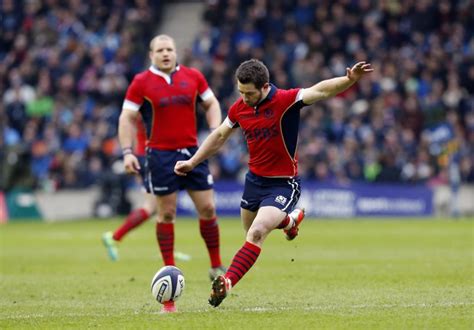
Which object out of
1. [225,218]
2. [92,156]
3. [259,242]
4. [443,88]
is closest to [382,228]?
[225,218]

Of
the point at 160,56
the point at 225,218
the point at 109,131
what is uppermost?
the point at 160,56

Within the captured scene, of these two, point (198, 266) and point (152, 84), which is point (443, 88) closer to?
point (198, 266)

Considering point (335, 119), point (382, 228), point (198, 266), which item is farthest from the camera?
point (335, 119)

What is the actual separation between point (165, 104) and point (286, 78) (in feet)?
61.8

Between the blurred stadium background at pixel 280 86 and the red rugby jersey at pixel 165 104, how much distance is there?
617 inches

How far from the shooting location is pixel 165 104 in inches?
→ 518

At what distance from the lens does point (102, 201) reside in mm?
29453

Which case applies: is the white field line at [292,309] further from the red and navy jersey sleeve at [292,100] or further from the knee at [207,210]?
the knee at [207,210]

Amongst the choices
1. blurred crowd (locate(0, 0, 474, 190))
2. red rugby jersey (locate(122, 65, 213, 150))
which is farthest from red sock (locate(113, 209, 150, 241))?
blurred crowd (locate(0, 0, 474, 190))

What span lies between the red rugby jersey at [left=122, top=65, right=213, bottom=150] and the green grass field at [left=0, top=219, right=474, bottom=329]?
1774 mm

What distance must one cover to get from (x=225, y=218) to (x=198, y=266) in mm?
12870

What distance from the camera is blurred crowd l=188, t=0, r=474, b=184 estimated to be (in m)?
29.5

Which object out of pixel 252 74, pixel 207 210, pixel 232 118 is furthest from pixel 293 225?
pixel 252 74

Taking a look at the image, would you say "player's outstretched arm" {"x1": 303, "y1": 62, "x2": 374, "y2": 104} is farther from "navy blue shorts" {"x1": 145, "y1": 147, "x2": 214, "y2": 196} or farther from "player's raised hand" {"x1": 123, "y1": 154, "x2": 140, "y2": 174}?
"player's raised hand" {"x1": 123, "y1": 154, "x2": 140, "y2": 174}
